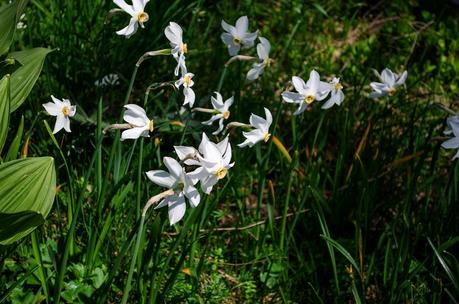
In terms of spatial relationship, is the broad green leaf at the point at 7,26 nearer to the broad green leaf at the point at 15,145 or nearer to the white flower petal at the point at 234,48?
the broad green leaf at the point at 15,145

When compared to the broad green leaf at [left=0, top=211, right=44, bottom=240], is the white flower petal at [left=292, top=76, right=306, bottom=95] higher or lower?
higher

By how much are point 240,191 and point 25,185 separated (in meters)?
1.06

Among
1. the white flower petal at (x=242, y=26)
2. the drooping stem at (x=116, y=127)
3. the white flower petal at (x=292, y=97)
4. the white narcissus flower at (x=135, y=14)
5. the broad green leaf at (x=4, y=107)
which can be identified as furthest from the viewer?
the white flower petal at (x=242, y=26)

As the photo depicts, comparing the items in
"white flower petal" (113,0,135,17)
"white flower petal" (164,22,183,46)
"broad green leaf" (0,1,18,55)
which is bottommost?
"broad green leaf" (0,1,18,55)

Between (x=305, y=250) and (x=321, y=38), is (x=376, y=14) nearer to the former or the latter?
(x=321, y=38)

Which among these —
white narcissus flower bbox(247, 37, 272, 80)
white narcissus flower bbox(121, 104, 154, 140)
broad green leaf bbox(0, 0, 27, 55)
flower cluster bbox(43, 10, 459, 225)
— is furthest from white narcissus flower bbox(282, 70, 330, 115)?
broad green leaf bbox(0, 0, 27, 55)

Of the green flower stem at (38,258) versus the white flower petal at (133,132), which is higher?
the white flower petal at (133,132)

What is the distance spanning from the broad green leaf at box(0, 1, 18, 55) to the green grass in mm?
254

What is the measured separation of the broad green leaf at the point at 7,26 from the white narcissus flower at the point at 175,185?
0.75 m

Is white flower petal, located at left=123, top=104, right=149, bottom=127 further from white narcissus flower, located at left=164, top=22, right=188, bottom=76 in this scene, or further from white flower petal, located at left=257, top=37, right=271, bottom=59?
white flower petal, located at left=257, top=37, right=271, bottom=59

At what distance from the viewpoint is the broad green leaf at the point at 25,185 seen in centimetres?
165

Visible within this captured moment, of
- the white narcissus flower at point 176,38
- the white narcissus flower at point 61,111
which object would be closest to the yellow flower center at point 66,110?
the white narcissus flower at point 61,111

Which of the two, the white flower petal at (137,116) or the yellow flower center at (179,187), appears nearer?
the yellow flower center at (179,187)

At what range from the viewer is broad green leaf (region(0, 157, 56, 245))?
5.40ft
